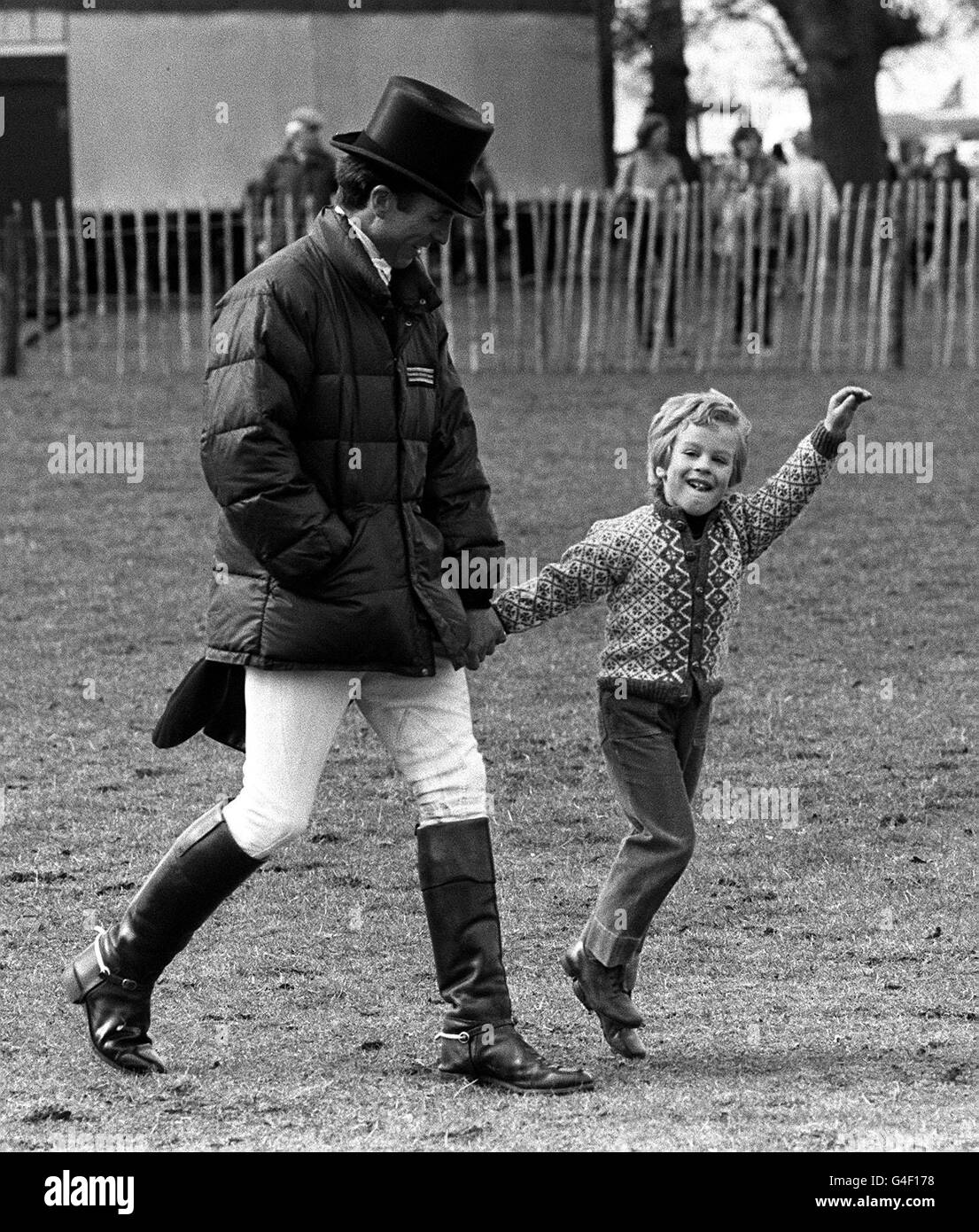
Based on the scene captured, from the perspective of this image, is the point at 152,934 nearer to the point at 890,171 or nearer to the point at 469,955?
the point at 469,955

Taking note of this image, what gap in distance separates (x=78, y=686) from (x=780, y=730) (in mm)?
2568

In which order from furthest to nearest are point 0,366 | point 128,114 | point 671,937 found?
point 128,114 < point 0,366 < point 671,937

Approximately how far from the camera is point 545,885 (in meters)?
5.97

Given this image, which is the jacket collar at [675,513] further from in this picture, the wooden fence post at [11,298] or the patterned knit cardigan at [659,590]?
the wooden fence post at [11,298]

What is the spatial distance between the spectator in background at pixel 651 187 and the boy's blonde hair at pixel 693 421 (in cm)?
1145

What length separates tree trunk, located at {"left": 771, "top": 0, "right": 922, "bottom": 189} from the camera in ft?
80.1

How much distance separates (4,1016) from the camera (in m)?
4.90

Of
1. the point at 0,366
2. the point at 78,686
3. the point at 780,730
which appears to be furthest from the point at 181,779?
the point at 0,366

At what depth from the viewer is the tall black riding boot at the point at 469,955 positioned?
444 cm

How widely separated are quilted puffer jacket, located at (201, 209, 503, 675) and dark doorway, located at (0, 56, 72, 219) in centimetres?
1925

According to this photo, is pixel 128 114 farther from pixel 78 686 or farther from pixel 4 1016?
pixel 4 1016

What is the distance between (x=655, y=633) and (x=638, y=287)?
1195 cm

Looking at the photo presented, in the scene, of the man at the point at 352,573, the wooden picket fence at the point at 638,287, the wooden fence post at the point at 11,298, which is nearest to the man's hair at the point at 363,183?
the man at the point at 352,573

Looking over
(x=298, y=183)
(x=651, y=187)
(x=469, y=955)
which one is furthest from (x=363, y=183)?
(x=651, y=187)
